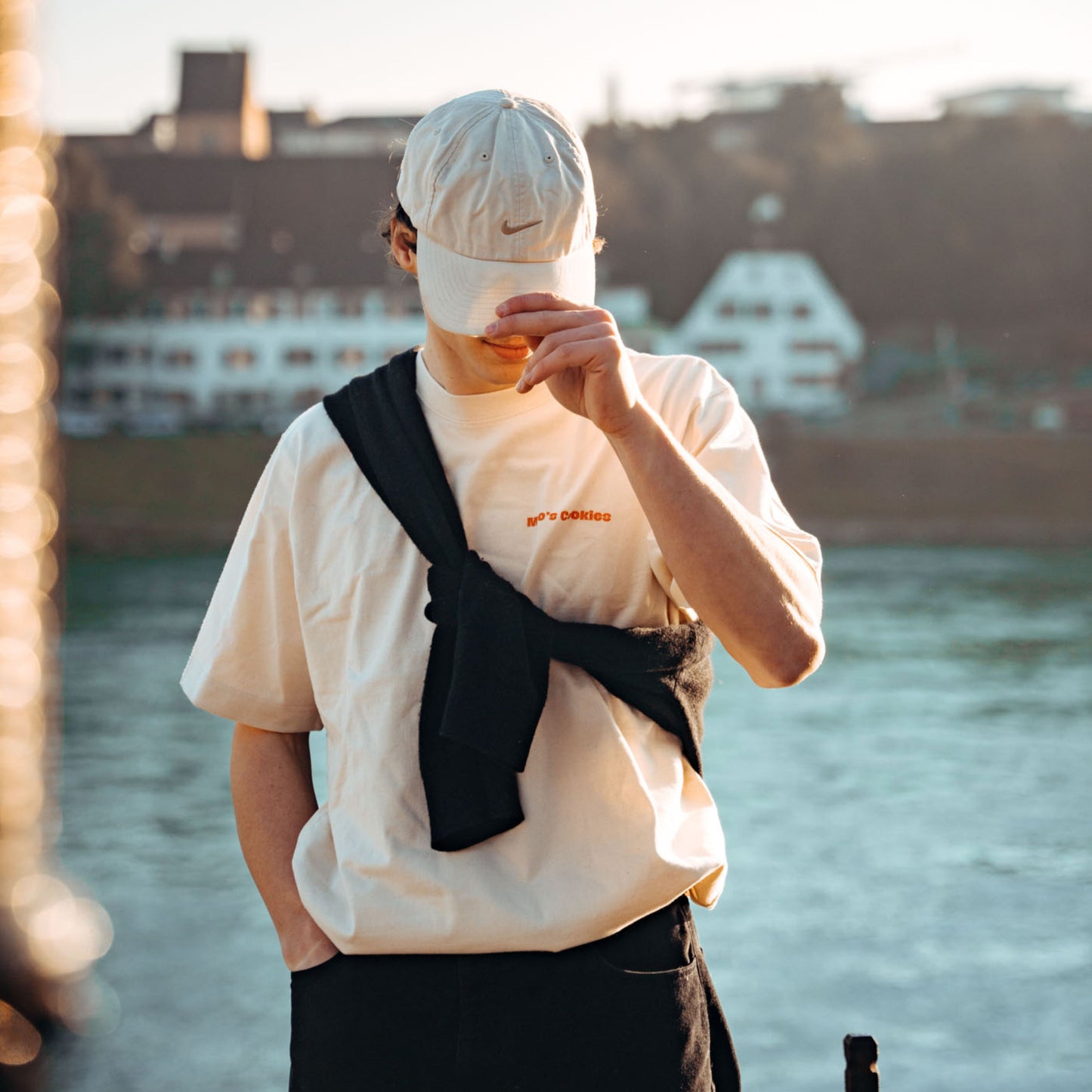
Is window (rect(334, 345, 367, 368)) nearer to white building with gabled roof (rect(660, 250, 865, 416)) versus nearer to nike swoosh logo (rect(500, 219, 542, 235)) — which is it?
white building with gabled roof (rect(660, 250, 865, 416))

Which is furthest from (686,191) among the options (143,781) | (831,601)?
(143,781)

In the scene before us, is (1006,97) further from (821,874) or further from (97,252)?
(821,874)

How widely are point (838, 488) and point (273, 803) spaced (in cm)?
3826

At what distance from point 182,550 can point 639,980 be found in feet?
111

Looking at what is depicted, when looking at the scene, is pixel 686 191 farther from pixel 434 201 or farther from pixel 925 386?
pixel 434 201

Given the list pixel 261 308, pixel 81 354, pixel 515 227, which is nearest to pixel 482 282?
pixel 515 227

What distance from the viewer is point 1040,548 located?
114ft

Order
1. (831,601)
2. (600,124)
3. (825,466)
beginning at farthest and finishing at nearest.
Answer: (600,124), (825,466), (831,601)

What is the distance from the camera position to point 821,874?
1091 centimetres

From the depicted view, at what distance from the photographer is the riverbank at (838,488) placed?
35.8 meters

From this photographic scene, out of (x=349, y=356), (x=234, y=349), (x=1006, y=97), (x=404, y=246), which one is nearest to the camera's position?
(x=404, y=246)

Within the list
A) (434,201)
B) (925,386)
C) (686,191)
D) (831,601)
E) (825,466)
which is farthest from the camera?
(686,191)

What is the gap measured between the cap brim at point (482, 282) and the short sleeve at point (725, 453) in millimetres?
116

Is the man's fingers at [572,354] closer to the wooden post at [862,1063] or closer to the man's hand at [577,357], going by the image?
the man's hand at [577,357]
